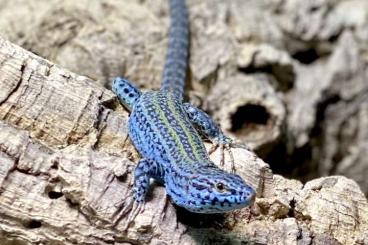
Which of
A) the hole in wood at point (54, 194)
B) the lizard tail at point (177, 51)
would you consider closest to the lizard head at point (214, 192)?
the hole in wood at point (54, 194)

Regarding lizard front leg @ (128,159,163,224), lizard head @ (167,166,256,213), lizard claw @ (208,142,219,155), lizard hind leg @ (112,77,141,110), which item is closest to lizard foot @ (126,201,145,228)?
lizard front leg @ (128,159,163,224)

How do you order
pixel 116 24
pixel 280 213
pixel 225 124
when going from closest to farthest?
pixel 280 213
pixel 225 124
pixel 116 24

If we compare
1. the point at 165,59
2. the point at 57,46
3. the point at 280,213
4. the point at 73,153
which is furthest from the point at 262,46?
the point at 73,153

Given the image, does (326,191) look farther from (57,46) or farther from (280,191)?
(57,46)

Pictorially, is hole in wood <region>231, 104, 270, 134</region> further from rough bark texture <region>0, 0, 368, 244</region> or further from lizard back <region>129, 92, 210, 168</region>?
lizard back <region>129, 92, 210, 168</region>

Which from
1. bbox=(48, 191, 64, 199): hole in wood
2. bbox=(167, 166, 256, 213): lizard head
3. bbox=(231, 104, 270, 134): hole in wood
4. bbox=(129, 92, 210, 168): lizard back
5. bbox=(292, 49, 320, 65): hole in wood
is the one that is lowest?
bbox=(48, 191, 64, 199): hole in wood

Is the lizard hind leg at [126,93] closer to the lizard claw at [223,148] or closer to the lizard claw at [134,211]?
the lizard claw at [223,148]

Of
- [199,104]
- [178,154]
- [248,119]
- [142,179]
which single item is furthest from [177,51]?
[142,179]

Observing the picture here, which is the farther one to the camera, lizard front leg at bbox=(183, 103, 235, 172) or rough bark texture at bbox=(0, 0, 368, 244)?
lizard front leg at bbox=(183, 103, 235, 172)
